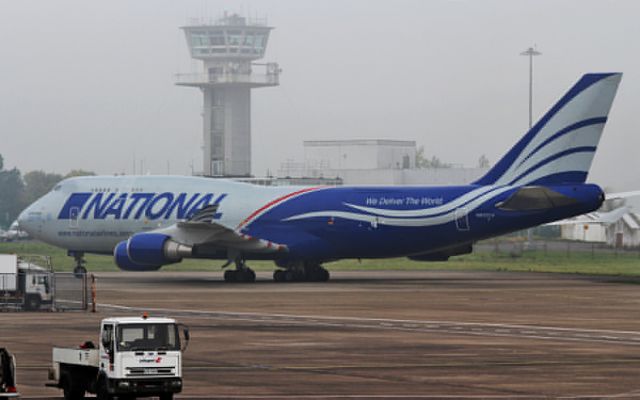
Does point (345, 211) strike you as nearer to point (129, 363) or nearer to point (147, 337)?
point (147, 337)

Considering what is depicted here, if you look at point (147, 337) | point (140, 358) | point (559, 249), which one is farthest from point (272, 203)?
point (559, 249)

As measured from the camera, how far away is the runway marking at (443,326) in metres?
39.1

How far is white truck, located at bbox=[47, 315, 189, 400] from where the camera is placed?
2311 cm

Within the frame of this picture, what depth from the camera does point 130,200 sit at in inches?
2785

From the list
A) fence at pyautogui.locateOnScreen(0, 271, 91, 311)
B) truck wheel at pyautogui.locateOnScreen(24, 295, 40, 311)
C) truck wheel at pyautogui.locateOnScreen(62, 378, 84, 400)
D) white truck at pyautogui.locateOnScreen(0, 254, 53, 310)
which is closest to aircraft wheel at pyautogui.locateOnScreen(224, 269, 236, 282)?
fence at pyautogui.locateOnScreen(0, 271, 91, 311)

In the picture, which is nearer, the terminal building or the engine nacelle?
the engine nacelle

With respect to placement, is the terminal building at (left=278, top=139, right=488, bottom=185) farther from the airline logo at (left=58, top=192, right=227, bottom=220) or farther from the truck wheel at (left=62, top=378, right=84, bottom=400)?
the truck wheel at (left=62, top=378, right=84, bottom=400)

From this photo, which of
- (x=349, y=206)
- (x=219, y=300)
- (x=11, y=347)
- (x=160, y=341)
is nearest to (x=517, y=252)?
(x=349, y=206)

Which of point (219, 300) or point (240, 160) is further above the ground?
point (240, 160)

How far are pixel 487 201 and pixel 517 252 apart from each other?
4147 cm

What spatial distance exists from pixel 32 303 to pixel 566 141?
2722cm

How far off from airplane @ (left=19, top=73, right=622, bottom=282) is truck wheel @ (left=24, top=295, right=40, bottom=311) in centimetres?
1434

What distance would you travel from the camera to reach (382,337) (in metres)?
38.8

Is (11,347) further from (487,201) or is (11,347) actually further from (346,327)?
(487,201)
